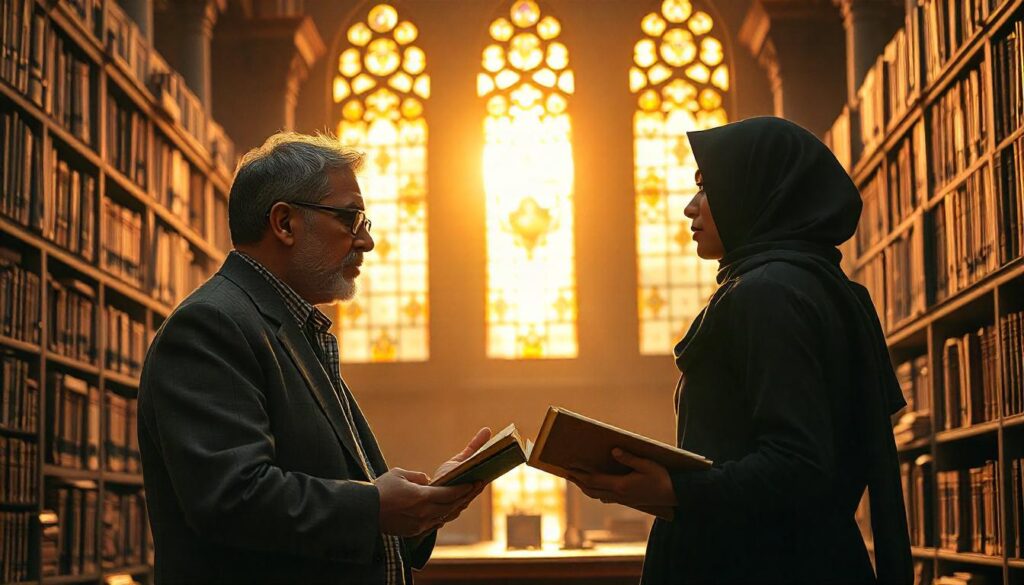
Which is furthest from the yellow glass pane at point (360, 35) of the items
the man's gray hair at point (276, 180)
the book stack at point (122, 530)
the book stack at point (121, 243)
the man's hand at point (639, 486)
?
the man's hand at point (639, 486)

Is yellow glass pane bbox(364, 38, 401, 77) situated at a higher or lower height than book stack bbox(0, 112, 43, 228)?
higher

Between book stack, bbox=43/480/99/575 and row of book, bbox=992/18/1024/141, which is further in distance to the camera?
book stack, bbox=43/480/99/575

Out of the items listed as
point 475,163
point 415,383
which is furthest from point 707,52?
point 415,383

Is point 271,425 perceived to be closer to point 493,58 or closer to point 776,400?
point 776,400

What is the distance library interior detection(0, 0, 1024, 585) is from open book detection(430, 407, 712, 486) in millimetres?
654

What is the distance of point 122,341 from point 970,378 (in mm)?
4027

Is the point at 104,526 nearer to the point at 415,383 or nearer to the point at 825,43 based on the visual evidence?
the point at 415,383

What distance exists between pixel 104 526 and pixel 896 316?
13.5 ft

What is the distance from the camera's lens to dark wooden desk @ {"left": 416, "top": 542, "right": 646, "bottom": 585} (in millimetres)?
5688

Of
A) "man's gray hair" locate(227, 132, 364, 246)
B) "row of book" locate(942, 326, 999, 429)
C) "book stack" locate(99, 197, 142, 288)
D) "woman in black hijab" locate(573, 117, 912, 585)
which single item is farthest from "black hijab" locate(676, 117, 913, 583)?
"book stack" locate(99, 197, 142, 288)

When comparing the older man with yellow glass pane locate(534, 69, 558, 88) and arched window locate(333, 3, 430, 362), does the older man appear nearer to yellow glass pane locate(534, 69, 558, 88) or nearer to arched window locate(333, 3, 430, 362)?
arched window locate(333, 3, 430, 362)

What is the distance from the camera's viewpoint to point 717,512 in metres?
2.08

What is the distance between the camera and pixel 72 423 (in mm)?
5898

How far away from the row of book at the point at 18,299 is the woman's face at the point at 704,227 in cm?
346
